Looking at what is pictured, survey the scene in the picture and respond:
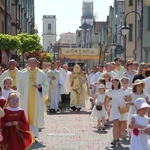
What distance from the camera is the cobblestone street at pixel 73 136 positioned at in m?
11.9

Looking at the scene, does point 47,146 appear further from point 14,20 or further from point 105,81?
point 14,20

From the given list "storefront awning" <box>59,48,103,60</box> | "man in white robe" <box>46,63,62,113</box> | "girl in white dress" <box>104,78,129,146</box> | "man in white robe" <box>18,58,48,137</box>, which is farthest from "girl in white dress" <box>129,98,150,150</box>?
"storefront awning" <box>59,48,103,60</box>

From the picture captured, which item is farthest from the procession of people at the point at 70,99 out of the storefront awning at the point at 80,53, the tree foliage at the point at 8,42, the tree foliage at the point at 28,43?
the tree foliage at the point at 28,43

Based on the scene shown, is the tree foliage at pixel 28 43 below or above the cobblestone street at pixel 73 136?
above

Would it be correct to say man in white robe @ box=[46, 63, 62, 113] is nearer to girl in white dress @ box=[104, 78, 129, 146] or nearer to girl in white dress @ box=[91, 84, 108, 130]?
girl in white dress @ box=[91, 84, 108, 130]

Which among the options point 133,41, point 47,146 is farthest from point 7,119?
point 133,41

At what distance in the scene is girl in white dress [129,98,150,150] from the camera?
8438 mm

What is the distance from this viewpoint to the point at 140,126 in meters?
8.41

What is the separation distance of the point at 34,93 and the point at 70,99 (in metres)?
8.41

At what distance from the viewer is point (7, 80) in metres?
11.4

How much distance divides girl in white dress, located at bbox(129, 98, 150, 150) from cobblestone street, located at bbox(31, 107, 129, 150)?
3.08 meters

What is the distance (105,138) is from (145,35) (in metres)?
27.1

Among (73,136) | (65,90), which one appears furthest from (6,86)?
(65,90)

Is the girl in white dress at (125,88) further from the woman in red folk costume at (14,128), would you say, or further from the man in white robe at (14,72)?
the woman in red folk costume at (14,128)
